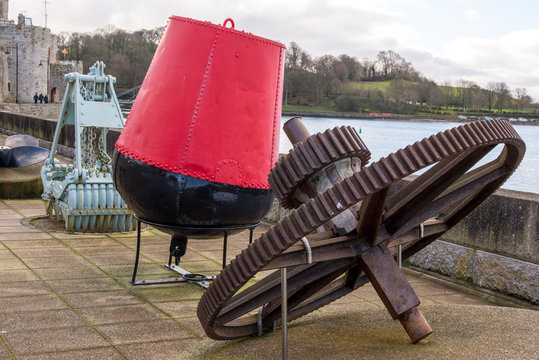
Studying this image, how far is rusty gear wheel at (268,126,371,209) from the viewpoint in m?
3.88

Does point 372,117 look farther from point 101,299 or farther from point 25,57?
point 101,299

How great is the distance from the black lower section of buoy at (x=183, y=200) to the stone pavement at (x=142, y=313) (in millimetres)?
668

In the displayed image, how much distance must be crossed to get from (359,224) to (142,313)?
236cm

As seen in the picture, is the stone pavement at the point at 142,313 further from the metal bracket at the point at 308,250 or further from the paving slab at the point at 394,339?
the metal bracket at the point at 308,250

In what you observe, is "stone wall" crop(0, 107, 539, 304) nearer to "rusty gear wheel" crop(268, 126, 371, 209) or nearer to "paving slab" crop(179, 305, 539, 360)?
"paving slab" crop(179, 305, 539, 360)

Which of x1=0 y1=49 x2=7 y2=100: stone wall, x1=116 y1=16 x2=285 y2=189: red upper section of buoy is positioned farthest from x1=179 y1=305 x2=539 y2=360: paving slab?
x1=0 y1=49 x2=7 y2=100: stone wall

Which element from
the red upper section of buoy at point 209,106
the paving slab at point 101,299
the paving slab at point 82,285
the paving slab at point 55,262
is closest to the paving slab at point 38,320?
the paving slab at point 101,299

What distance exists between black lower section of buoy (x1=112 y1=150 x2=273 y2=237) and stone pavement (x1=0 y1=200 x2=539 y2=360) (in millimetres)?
668

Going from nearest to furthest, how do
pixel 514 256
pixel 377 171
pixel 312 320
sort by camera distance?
pixel 377 171 < pixel 312 320 < pixel 514 256

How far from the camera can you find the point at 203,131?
238 inches

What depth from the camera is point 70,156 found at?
16422 millimetres

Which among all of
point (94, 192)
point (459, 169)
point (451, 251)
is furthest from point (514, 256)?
point (94, 192)

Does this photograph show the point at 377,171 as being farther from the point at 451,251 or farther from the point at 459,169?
the point at 451,251

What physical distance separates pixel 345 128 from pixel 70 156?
13355 millimetres
